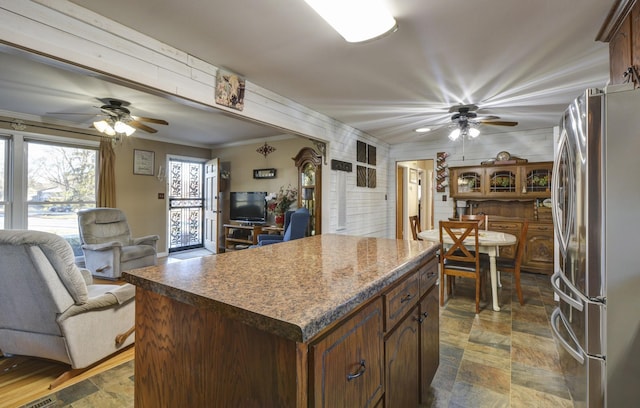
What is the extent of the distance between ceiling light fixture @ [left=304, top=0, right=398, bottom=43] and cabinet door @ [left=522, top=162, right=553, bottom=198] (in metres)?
4.07

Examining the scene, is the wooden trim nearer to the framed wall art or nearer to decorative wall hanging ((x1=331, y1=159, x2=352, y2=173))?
decorative wall hanging ((x1=331, y1=159, x2=352, y2=173))

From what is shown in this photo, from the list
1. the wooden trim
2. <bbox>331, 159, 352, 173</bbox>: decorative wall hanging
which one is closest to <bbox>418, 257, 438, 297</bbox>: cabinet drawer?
the wooden trim

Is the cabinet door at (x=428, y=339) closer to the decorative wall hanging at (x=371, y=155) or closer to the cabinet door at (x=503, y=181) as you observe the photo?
the decorative wall hanging at (x=371, y=155)

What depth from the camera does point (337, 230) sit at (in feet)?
14.5

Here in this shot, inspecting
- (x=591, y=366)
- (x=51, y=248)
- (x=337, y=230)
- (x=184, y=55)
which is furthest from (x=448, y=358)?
(x=184, y=55)

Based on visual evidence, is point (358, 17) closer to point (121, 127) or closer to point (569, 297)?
point (569, 297)

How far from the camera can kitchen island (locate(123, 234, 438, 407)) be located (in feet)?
2.59

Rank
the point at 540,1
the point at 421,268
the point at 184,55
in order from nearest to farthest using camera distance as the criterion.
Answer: the point at 421,268 < the point at 540,1 < the point at 184,55

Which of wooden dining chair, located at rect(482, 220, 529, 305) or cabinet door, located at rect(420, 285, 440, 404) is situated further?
wooden dining chair, located at rect(482, 220, 529, 305)

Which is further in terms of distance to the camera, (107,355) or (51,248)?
(107,355)

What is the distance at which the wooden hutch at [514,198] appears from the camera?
15.1 feet

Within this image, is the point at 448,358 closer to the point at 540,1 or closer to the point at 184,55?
the point at 540,1

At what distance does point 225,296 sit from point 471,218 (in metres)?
4.25

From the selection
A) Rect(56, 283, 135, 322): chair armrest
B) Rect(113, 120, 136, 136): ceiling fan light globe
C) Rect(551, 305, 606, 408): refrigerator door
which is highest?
Rect(113, 120, 136, 136): ceiling fan light globe
